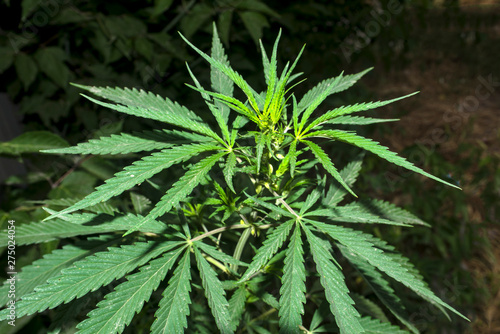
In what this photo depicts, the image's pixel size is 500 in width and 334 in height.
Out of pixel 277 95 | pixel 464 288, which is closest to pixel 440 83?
pixel 464 288

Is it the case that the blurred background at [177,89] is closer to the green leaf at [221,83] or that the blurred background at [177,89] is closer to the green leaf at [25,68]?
the green leaf at [25,68]

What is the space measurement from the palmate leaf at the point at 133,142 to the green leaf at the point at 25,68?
1.43 m

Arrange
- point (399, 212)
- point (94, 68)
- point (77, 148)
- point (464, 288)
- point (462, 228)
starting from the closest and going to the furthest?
1. point (77, 148)
2. point (399, 212)
3. point (94, 68)
4. point (464, 288)
5. point (462, 228)

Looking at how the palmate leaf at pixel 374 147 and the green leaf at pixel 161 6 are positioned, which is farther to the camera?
the green leaf at pixel 161 6

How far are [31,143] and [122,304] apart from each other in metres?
0.96

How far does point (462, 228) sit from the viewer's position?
8.37ft

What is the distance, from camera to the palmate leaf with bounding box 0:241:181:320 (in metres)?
0.58

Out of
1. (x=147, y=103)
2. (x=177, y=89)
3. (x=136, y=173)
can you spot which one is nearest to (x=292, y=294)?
(x=136, y=173)

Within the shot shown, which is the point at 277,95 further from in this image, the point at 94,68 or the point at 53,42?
the point at 53,42

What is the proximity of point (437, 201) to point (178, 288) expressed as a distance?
2225 millimetres

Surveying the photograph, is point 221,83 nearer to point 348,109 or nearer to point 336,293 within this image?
point 348,109

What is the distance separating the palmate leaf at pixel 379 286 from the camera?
2.55 ft

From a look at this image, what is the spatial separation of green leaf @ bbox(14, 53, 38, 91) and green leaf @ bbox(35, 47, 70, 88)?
0.12 feet

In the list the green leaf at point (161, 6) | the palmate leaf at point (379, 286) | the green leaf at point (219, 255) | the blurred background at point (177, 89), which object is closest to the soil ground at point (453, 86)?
the blurred background at point (177, 89)
